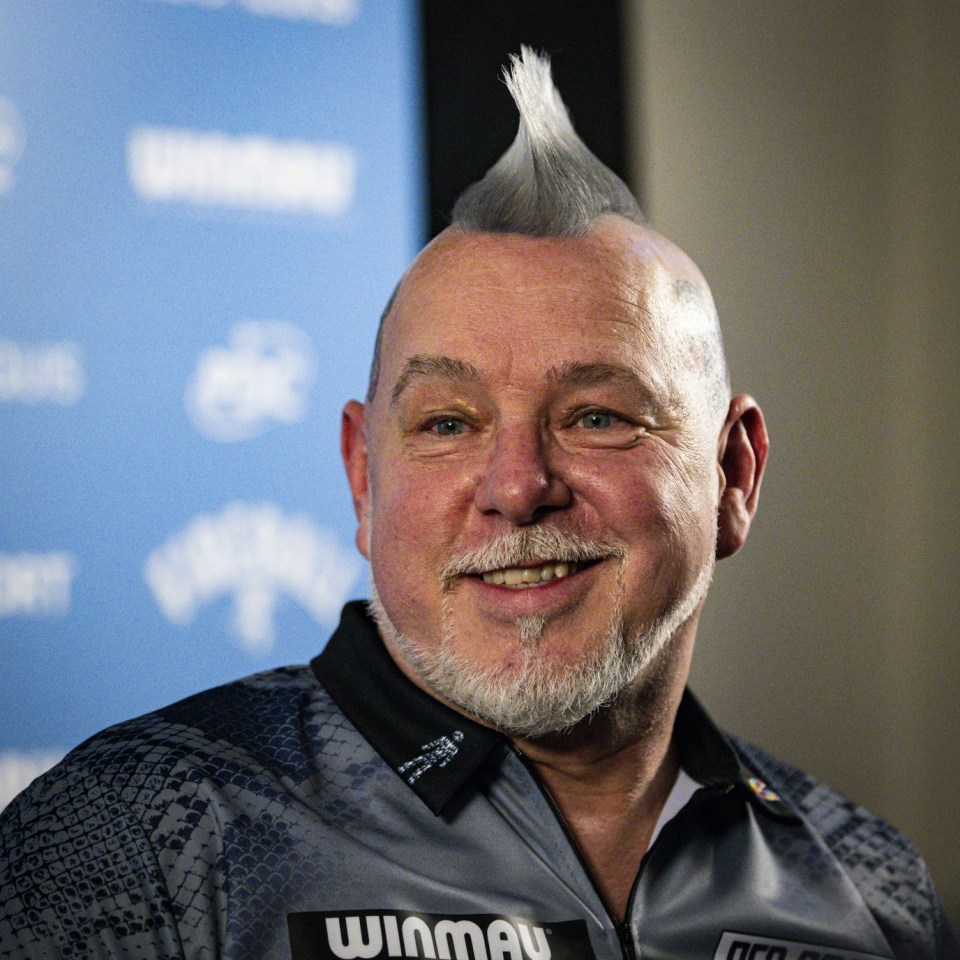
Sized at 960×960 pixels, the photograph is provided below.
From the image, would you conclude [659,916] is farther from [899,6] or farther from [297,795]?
[899,6]

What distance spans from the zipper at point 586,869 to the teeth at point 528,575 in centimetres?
17

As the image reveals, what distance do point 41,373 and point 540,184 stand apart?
910mm

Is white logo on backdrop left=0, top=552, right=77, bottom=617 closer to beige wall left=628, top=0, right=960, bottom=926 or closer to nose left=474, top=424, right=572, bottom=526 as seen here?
nose left=474, top=424, right=572, bottom=526

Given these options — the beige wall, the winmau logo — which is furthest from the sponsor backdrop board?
the winmau logo

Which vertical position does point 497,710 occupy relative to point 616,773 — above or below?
above

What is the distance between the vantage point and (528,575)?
122 centimetres

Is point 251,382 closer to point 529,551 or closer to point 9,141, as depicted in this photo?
point 9,141

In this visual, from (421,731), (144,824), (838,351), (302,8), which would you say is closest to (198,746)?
(144,824)

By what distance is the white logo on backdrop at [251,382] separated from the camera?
207 cm

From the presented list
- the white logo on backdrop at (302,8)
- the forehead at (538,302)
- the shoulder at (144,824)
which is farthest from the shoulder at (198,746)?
the white logo on backdrop at (302,8)

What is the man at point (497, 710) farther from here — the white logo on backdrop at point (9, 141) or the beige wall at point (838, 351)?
the beige wall at point (838, 351)

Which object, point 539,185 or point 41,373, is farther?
point 41,373

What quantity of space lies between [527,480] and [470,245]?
0.27 meters

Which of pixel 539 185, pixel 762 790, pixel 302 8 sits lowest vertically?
pixel 762 790
